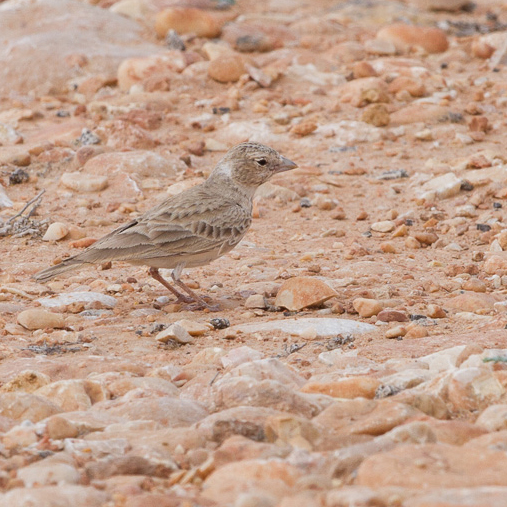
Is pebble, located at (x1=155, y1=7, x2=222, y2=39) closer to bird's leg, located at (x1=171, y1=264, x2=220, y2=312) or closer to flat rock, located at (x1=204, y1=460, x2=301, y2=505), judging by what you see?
bird's leg, located at (x1=171, y1=264, x2=220, y2=312)

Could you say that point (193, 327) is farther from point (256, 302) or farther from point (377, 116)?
point (377, 116)

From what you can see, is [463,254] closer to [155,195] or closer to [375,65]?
[155,195]

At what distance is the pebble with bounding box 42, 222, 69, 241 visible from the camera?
25.3ft

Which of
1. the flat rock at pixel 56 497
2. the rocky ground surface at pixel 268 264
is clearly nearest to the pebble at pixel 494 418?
the rocky ground surface at pixel 268 264

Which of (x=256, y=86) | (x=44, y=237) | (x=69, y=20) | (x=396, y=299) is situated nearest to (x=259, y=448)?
(x=396, y=299)

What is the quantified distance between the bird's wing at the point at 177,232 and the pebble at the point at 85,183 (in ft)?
7.32

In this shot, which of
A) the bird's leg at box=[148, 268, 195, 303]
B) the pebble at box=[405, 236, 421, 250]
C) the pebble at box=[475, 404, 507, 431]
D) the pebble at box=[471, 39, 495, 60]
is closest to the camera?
the pebble at box=[475, 404, 507, 431]

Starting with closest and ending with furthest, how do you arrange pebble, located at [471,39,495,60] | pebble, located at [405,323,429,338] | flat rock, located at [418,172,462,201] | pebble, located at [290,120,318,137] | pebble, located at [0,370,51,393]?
1. pebble, located at [0,370,51,393]
2. pebble, located at [405,323,429,338]
3. flat rock, located at [418,172,462,201]
4. pebble, located at [290,120,318,137]
5. pebble, located at [471,39,495,60]

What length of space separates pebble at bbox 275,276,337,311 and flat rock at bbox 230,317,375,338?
1.06ft

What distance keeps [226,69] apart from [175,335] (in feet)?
21.3

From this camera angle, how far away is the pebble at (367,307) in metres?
5.70

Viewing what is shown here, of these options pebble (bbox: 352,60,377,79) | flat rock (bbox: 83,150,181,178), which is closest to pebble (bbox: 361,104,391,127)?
pebble (bbox: 352,60,377,79)

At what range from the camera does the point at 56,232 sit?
770 cm

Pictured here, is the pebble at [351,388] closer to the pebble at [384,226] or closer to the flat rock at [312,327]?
the flat rock at [312,327]
